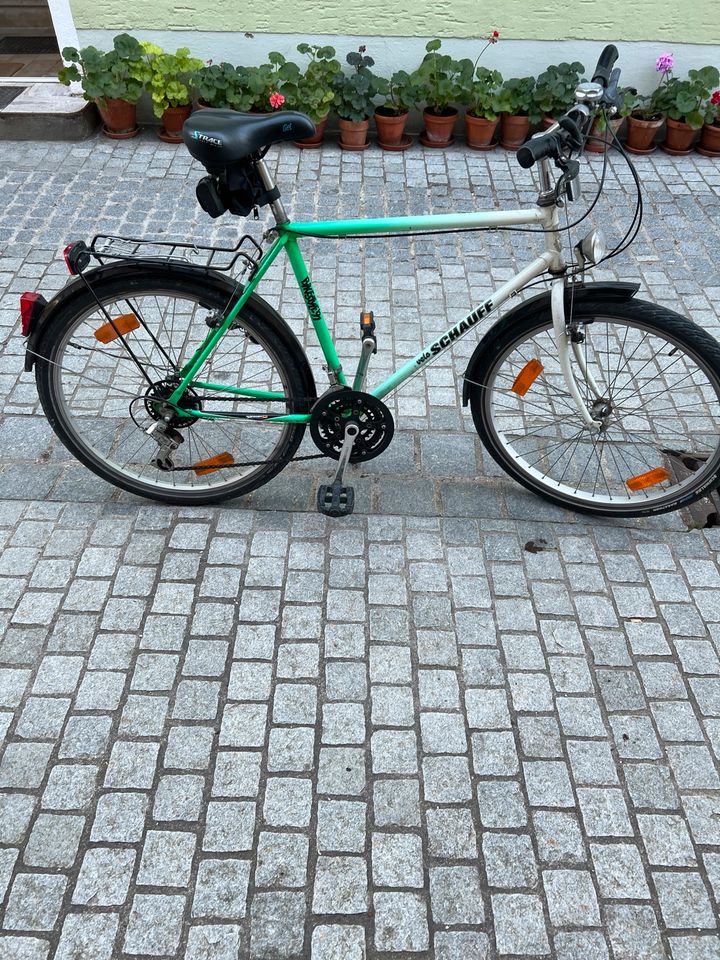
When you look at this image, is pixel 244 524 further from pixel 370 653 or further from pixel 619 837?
pixel 619 837

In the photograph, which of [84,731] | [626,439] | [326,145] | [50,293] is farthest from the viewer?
[326,145]

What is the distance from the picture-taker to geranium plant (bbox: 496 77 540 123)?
6445 mm

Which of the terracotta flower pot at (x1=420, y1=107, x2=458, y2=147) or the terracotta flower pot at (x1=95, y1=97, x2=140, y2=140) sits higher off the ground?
the terracotta flower pot at (x1=95, y1=97, x2=140, y2=140)

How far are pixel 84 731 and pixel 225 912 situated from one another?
771 mm

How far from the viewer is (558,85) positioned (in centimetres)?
639

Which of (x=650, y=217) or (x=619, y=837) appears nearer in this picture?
(x=619, y=837)

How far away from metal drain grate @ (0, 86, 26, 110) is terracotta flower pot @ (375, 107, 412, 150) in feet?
10.2

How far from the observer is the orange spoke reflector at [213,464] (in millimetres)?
3382

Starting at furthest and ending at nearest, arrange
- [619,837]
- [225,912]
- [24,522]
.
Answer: [24,522] < [619,837] < [225,912]

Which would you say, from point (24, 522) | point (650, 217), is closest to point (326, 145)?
point (650, 217)

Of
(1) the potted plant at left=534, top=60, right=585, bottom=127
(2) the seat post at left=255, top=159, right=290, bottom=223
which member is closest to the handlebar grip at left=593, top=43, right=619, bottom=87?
(2) the seat post at left=255, top=159, right=290, bottom=223

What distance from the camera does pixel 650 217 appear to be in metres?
5.75

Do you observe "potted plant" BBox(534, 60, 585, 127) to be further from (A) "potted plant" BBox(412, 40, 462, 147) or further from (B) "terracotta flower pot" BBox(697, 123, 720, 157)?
(B) "terracotta flower pot" BBox(697, 123, 720, 157)

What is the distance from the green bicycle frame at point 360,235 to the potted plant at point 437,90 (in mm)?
4152
